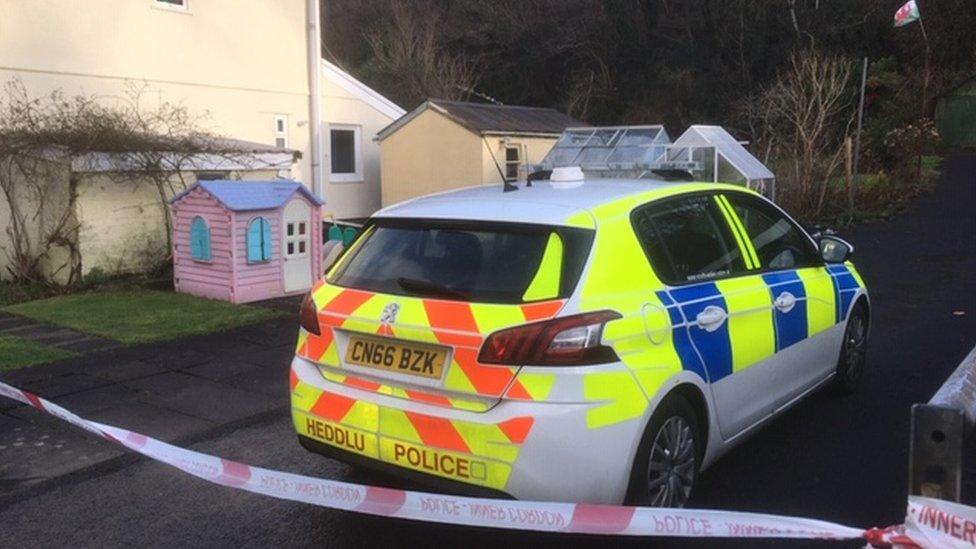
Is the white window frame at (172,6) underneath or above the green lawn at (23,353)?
above

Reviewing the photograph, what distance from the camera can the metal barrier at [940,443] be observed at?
213 centimetres

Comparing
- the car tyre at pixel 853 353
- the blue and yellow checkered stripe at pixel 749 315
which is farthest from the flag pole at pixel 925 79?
the blue and yellow checkered stripe at pixel 749 315

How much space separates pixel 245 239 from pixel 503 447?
6898 mm

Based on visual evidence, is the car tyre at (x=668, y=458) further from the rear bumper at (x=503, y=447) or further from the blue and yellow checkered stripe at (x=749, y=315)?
the blue and yellow checkered stripe at (x=749, y=315)

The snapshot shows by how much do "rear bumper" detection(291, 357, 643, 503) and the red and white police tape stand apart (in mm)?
118

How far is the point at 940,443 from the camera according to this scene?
216cm

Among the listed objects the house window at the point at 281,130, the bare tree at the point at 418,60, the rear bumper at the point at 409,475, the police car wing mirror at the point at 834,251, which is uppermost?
the bare tree at the point at 418,60

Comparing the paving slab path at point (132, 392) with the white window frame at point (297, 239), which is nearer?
the paving slab path at point (132, 392)

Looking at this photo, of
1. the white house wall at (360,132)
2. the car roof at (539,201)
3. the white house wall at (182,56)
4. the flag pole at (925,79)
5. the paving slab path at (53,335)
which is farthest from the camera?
→ the flag pole at (925,79)

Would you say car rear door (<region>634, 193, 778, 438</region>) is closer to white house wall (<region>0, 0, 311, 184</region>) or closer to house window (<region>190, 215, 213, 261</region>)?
house window (<region>190, 215, 213, 261</region>)

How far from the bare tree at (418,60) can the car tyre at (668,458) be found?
27874 mm

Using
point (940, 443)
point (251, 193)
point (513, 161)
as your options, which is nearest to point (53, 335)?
point (251, 193)

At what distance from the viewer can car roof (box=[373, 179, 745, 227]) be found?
12.6 ft

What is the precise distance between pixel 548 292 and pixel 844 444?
8.36 feet
